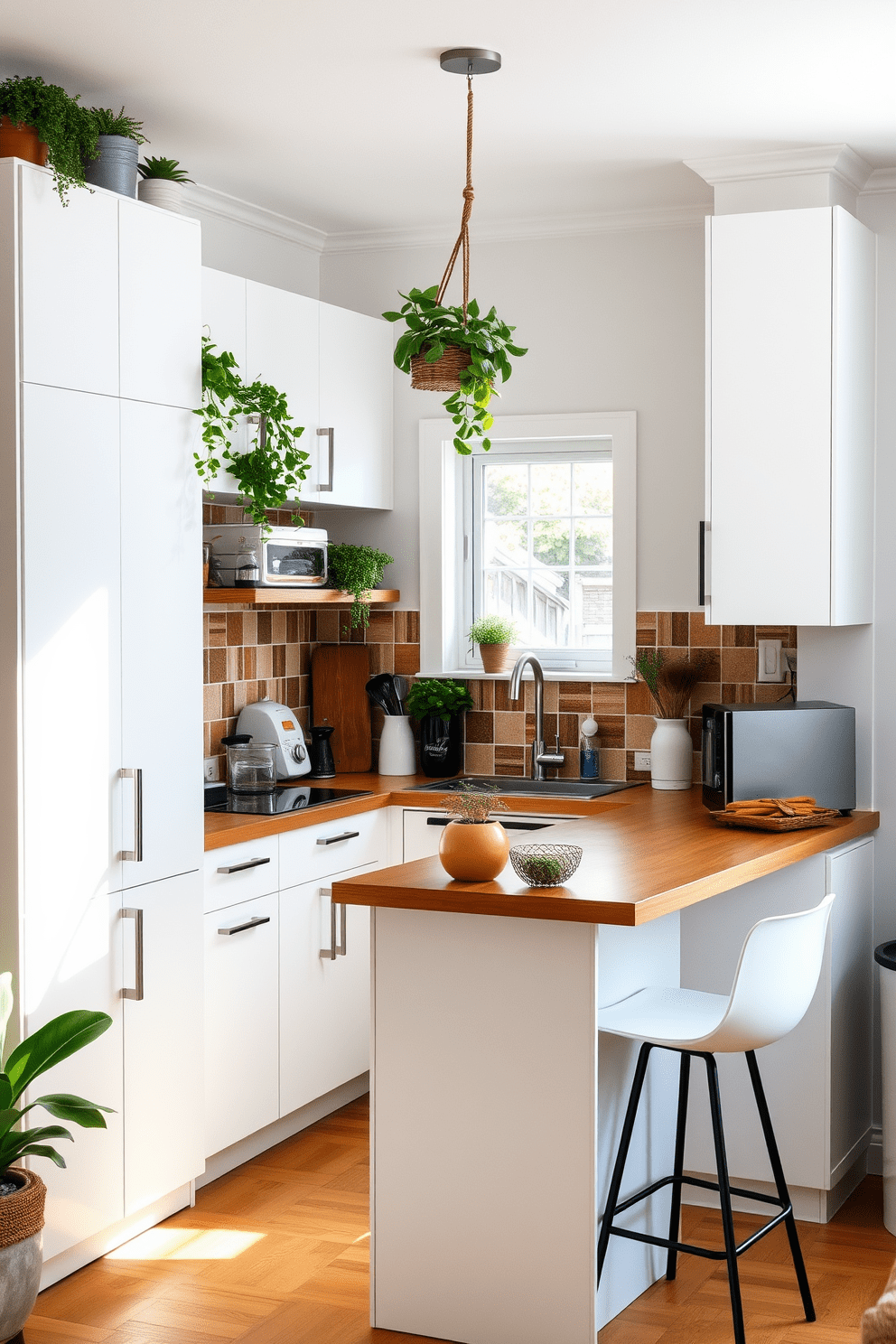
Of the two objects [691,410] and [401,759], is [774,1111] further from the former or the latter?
[691,410]

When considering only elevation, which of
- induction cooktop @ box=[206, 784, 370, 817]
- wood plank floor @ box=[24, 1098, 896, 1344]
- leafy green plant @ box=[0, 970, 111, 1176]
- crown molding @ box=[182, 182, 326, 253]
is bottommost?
wood plank floor @ box=[24, 1098, 896, 1344]

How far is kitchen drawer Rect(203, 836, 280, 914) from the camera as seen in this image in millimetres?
3658

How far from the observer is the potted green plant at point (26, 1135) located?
2.78m

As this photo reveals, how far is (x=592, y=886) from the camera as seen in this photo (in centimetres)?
281

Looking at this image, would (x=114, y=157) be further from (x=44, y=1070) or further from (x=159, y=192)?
(x=44, y=1070)

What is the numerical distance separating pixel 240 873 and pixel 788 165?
2.40 m

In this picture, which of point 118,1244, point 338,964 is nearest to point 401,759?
point 338,964

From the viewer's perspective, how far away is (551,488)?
488 centimetres

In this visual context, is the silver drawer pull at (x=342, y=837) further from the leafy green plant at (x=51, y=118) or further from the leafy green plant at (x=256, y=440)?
the leafy green plant at (x=51, y=118)

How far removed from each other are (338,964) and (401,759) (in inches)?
33.3

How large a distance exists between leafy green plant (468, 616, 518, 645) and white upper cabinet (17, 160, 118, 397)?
72.8 inches

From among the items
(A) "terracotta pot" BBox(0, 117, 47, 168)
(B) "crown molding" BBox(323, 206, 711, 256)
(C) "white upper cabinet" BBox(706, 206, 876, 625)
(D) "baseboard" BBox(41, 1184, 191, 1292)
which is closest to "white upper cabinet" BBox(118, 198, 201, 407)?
(A) "terracotta pot" BBox(0, 117, 47, 168)

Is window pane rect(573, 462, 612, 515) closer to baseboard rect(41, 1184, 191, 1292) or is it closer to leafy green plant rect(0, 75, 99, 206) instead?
leafy green plant rect(0, 75, 99, 206)


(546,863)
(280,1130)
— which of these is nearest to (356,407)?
(280,1130)
